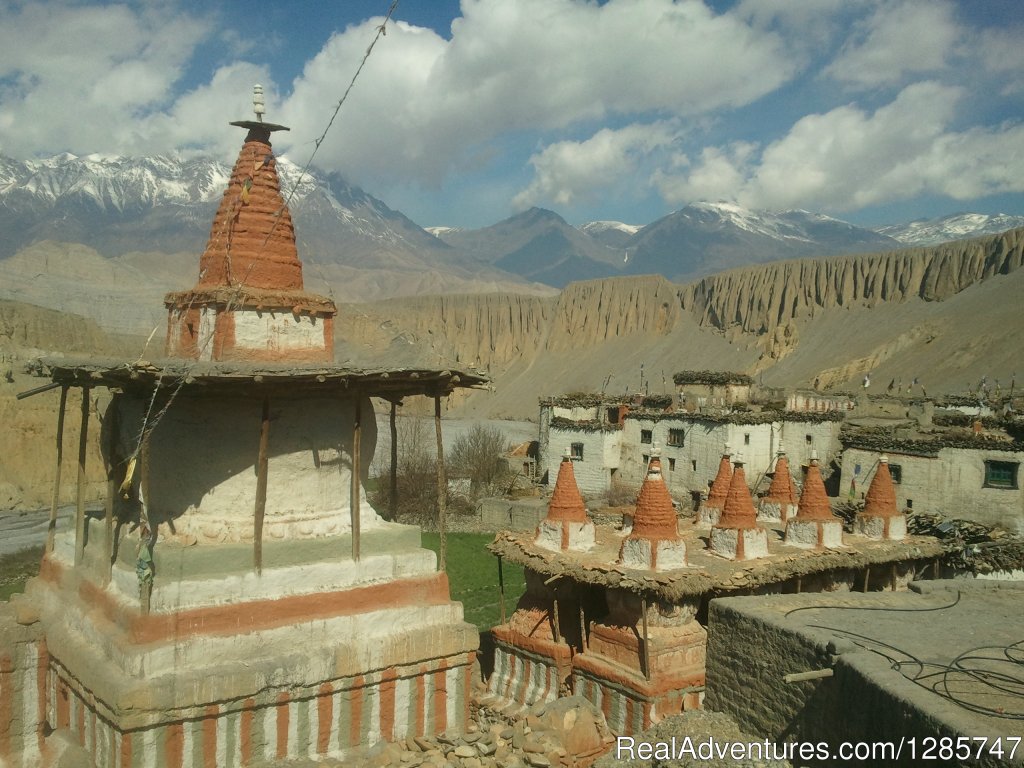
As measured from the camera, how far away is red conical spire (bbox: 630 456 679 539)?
1243 centimetres

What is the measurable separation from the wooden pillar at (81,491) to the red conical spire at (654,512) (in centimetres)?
718

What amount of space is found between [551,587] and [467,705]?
435 cm

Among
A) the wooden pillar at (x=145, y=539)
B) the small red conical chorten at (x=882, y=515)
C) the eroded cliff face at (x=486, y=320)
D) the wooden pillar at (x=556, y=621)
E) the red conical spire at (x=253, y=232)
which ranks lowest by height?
the wooden pillar at (x=556, y=621)

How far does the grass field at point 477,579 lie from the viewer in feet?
72.8

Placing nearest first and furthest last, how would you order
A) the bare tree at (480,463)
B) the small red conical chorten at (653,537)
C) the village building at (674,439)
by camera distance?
the small red conical chorten at (653,537)
the village building at (674,439)
the bare tree at (480,463)

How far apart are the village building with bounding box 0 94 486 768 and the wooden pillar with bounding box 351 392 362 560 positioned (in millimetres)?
28

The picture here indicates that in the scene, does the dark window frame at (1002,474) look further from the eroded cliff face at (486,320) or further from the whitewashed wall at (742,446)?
the eroded cliff face at (486,320)

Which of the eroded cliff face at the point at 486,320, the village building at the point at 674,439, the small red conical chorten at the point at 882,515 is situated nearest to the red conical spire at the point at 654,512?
the small red conical chorten at the point at 882,515

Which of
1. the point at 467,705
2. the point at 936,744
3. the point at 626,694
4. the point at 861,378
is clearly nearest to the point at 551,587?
the point at 626,694

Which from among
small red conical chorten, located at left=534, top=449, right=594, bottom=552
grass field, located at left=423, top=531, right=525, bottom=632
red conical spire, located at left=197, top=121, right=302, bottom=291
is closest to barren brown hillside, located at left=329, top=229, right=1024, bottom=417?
grass field, located at left=423, top=531, right=525, bottom=632

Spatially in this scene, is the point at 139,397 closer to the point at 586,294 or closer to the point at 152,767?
the point at 152,767

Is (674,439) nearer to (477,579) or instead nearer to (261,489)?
(477,579)

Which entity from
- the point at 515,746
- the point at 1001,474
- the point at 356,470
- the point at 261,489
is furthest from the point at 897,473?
the point at 261,489

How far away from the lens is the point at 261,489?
8102mm
